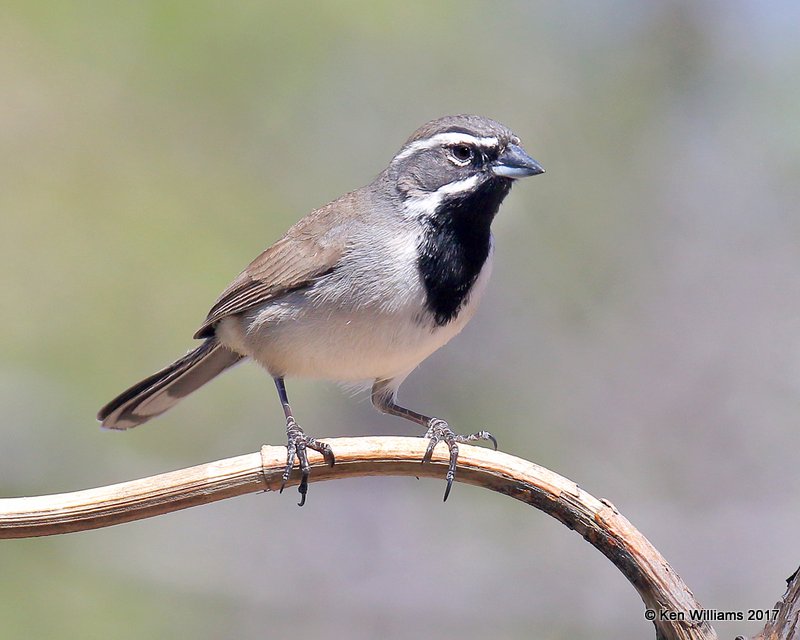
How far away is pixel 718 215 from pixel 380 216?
4.76 m

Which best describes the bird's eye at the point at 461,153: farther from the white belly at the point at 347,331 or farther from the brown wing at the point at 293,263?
the brown wing at the point at 293,263

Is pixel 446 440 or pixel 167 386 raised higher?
pixel 167 386

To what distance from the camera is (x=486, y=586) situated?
287 inches

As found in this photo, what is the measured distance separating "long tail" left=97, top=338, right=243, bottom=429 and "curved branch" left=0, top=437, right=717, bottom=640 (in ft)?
6.49

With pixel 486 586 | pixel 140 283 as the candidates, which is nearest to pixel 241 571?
pixel 486 586

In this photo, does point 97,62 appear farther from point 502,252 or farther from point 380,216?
point 380,216

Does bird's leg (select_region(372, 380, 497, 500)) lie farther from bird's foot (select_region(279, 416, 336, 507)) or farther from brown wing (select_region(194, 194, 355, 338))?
brown wing (select_region(194, 194, 355, 338))

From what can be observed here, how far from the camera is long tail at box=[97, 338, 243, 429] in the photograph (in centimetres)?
571

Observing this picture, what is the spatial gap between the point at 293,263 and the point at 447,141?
1058 mm

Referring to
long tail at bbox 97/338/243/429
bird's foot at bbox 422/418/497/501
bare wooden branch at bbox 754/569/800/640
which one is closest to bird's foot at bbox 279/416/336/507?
bird's foot at bbox 422/418/497/501

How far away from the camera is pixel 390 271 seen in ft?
15.9

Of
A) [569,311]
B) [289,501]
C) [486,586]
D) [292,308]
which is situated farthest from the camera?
[569,311]

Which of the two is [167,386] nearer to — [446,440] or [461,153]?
[446,440]

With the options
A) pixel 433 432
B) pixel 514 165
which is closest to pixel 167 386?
pixel 433 432
